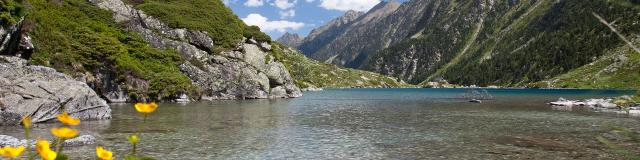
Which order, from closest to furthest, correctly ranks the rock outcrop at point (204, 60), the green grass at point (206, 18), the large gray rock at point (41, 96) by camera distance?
the large gray rock at point (41, 96) < the rock outcrop at point (204, 60) < the green grass at point (206, 18)

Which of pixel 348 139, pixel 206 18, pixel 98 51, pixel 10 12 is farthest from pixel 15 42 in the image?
pixel 206 18

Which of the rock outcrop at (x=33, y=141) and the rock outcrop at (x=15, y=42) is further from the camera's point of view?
the rock outcrop at (x=15, y=42)

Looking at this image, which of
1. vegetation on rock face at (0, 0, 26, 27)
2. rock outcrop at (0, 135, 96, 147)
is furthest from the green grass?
rock outcrop at (0, 135, 96, 147)

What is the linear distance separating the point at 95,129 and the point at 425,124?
25.3 m

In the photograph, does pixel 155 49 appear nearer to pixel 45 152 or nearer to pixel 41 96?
pixel 41 96

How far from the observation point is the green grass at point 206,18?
10069 centimetres

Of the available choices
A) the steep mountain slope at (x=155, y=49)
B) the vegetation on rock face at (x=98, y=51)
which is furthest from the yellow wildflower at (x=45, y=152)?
the vegetation on rock face at (x=98, y=51)

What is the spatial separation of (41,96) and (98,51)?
39.5 m

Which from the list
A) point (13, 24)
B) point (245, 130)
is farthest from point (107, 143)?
point (13, 24)

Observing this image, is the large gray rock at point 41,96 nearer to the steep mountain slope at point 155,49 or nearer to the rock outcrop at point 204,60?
the steep mountain slope at point 155,49

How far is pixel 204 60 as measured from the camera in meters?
95.6

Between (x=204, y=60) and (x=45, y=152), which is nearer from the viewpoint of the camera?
(x=45, y=152)

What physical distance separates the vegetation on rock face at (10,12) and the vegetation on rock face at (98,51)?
10.6 metres

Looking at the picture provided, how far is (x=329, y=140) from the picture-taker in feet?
100
